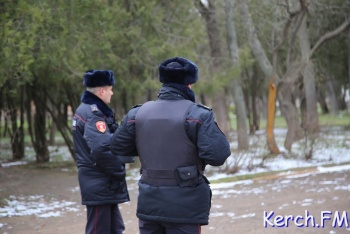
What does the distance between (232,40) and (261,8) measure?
2.82 metres

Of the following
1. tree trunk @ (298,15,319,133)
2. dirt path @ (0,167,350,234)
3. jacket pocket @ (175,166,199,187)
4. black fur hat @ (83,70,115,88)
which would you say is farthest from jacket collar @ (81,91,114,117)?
tree trunk @ (298,15,319,133)

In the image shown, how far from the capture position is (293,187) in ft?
36.0

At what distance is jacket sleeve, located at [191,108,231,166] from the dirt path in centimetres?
342

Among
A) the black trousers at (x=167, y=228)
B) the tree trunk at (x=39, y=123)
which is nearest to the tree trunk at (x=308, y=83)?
the tree trunk at (x=39, y=123)

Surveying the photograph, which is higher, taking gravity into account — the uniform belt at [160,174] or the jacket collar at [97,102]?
the jacket collar at [97,102]

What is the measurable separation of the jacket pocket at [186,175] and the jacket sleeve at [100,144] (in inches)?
51.9

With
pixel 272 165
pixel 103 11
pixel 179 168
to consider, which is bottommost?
pixel 272 165

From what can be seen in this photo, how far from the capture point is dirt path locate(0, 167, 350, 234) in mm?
7699

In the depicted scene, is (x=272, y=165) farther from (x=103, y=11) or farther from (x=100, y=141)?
(x=100, y=141)

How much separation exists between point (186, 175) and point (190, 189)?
0.12 metres

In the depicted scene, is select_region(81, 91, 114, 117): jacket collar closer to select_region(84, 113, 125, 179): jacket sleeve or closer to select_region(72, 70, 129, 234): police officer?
select_region(72, 70, 129, 234): police officer

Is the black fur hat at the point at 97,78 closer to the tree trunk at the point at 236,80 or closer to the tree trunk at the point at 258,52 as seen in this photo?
the tree trunk at the point at 258,52

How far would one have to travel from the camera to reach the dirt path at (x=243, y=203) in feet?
25.3

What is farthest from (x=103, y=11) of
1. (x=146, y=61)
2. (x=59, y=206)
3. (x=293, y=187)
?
(x=293, y=187)
